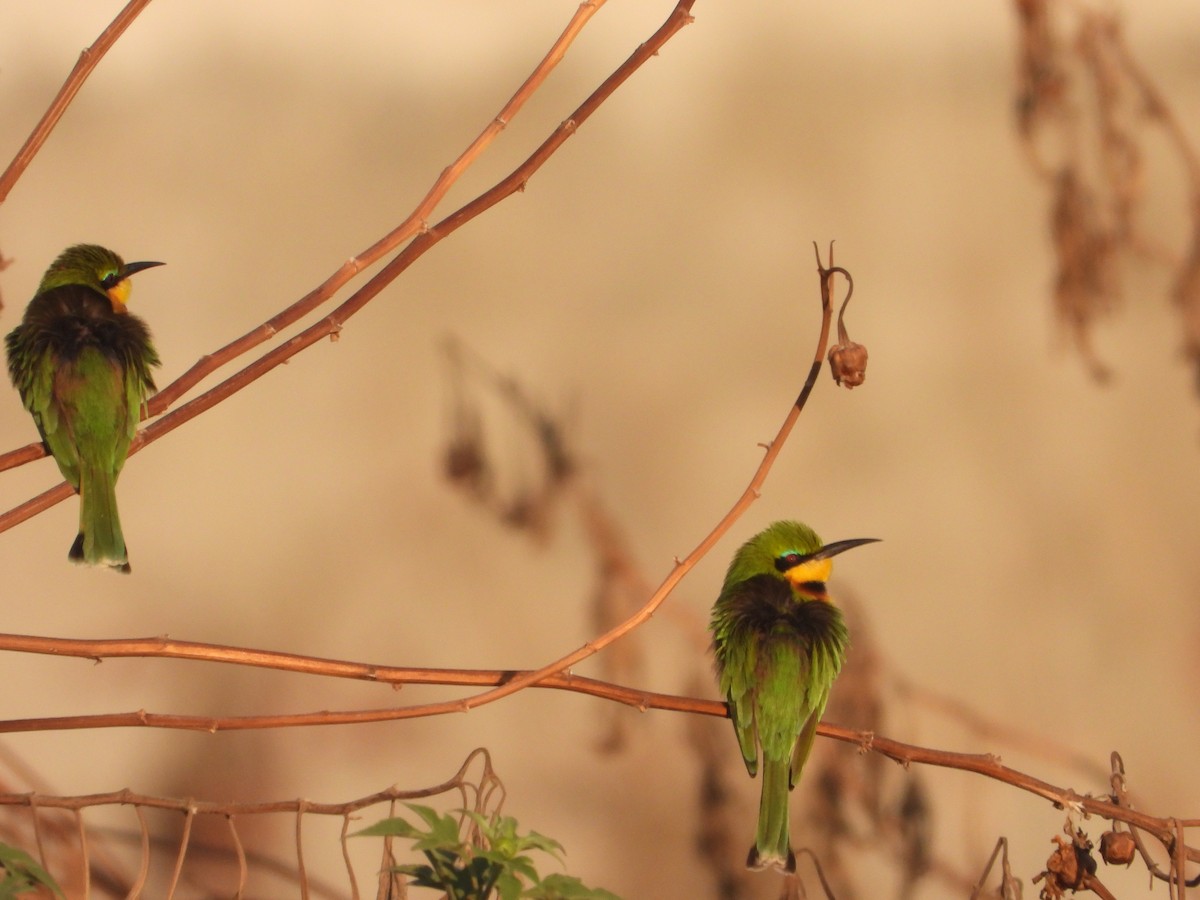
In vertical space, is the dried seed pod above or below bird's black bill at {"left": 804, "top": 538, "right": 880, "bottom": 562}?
above

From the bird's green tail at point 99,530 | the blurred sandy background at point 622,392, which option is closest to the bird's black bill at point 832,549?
the blurred sandy background at point 622,392

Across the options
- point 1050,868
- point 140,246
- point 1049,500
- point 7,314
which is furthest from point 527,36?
point 1050,868

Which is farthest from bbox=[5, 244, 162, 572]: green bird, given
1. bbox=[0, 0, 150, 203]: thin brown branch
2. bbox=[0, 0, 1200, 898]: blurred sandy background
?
bbox=[0, 0, 1200, 898]: blurred sandy background

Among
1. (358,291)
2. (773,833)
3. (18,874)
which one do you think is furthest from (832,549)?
(18,874)

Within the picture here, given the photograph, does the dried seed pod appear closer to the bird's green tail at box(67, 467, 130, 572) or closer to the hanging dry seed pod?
the hanging dry seed pod

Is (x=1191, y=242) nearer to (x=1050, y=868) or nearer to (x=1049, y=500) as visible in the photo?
(x=1049, y=500)

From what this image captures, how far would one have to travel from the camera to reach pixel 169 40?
6.60ft

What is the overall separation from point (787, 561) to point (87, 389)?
0.85 meters

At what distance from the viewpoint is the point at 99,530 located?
1.29m

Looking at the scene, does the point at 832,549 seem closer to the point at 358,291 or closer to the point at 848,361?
the point at 848,361

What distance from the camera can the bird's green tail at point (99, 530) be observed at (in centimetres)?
128

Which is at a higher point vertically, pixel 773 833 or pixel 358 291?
pixel 358 291

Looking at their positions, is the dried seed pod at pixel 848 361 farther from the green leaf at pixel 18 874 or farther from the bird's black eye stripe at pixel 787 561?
the green leaf at pixel 18 874

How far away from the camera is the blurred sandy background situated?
6.61ft
